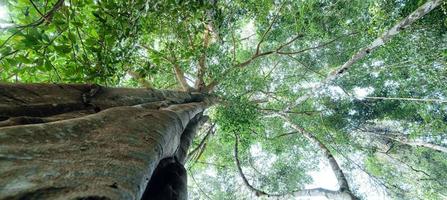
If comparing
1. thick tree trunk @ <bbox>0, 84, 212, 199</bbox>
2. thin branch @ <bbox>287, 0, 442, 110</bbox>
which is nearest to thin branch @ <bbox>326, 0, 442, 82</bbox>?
thin branch @ <bbox>287, 0, 442, 110</bbox>

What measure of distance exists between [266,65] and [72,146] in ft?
39.6

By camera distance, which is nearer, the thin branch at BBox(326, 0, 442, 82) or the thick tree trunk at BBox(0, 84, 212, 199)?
the thick tree trunk at BBox(0, 84, 212, 199)

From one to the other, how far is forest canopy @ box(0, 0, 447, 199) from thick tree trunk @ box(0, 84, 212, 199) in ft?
1.78

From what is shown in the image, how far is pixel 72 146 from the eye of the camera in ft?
5.83

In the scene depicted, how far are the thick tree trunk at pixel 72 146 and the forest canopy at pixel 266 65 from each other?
0.54 meters

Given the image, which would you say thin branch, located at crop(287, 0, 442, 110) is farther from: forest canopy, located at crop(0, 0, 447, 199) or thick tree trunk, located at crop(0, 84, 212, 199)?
thick tree trunk, located at crop(0, 84, 212, 199)

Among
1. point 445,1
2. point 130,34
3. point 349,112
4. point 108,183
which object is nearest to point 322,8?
point 445,1

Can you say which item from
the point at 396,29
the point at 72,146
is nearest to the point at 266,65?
the point at 396,29

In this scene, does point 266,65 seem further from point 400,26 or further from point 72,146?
point 72,146

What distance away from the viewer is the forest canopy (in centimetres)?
360

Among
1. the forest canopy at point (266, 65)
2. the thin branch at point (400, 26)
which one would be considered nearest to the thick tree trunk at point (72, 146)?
the forest canopy at point (266, 65)

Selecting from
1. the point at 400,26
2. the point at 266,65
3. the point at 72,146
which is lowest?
the point at 72,146

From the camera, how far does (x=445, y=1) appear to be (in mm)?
5805

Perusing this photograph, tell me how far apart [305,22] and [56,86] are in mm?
7302
